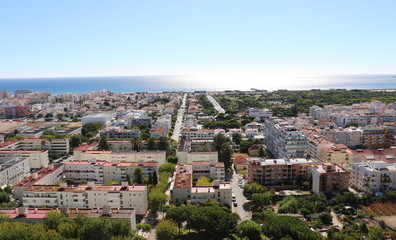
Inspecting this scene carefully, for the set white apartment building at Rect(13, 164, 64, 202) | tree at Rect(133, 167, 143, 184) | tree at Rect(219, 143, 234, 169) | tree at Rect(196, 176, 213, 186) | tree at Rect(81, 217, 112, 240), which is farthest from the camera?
tree at Rect(219, 143, 234, 169)

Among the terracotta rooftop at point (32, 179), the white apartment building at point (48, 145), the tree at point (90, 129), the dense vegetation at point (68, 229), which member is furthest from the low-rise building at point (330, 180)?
the tree at point (90, 129)

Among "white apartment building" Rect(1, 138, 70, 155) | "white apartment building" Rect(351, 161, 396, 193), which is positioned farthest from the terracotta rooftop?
"white apartment building" Rect(351, 161, 396, 193)

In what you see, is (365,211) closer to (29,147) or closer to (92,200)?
(92,200)

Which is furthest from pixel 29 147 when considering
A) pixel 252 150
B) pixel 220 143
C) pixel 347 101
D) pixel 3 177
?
pixel 347 101

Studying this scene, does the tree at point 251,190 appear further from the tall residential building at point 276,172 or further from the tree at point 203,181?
the tree at point 203,181

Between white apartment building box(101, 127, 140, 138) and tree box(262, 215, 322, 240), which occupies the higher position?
white apartment building box(101, 127, 140, 138)

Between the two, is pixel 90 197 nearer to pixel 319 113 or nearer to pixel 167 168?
pixel 167 168

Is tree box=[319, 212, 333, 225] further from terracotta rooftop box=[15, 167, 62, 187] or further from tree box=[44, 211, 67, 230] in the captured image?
terracotta rooftop box=[15, 167, 62, 187]

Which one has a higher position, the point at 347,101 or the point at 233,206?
the point at 347,101
